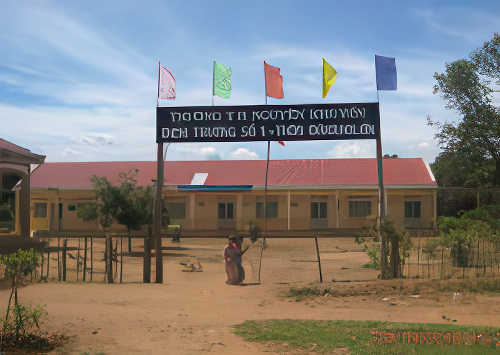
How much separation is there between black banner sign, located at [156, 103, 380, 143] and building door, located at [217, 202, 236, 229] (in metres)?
17.5

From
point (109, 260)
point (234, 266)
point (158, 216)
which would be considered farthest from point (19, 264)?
point (234, 266)

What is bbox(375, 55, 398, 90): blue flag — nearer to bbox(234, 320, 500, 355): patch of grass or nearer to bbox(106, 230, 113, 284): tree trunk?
bbox(234, 320, 500, 355): patch of grass

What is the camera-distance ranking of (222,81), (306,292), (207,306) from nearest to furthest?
(207,306)
(306,292)
(222,81)

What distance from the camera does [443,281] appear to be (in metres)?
10.7

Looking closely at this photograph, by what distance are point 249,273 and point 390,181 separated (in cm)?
1620

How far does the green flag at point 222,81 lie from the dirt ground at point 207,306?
16.4ft

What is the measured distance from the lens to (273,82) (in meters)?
14.1

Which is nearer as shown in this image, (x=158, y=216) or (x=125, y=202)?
(x=158, y=216)

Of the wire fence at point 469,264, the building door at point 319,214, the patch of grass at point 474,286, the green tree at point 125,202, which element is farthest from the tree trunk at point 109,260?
the building door at point 319,214

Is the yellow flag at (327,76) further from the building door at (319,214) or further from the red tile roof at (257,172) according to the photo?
the building door at (319,214)

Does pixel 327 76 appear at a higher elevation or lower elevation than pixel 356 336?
higher

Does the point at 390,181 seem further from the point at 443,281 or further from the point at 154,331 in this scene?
the point at 154,331

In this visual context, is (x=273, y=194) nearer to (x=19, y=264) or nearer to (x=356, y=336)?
(x=19, y=264)

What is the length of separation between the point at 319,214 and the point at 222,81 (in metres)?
17.1
